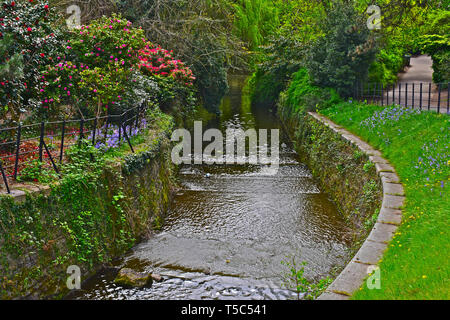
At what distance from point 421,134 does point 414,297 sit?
222 inches

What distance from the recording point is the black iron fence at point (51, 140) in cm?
610

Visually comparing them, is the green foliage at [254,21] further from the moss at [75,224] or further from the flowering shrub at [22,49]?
the moss at [75,224]

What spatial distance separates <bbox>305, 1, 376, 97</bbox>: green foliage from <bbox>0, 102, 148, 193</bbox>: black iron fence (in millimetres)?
7806

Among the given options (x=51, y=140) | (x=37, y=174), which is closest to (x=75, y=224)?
(x=37, y=174)

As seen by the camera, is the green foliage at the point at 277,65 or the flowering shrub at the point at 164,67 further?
the green foliage at the point at 277,65

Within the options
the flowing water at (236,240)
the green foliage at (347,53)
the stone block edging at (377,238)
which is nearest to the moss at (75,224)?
the flowing water at (236,240)

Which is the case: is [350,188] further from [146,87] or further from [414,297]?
[146,87]

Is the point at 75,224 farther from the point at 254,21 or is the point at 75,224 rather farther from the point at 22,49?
the point at 254,21

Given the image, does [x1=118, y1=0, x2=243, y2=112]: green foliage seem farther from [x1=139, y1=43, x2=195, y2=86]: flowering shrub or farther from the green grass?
the green grass

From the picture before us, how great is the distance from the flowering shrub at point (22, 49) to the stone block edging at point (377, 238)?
20.3 ft

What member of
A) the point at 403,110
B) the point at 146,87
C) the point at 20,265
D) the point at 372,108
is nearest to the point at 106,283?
the point at 20,265

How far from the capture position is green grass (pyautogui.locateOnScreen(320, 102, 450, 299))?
4172 millimetres

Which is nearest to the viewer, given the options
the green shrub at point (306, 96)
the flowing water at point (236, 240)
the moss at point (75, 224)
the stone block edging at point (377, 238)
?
the stone block edging at point (377, 238)

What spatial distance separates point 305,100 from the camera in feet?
53.4
